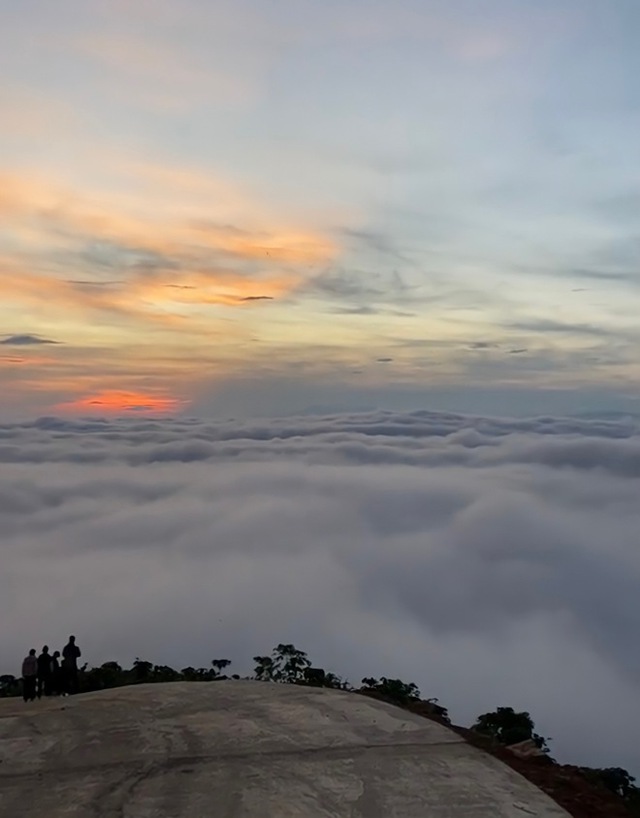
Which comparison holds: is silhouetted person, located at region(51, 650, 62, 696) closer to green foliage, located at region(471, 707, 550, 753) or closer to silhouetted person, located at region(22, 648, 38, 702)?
silhouetted person, located at region(22, 648, 38, 702)

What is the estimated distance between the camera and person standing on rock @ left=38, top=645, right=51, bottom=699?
12.2 meters

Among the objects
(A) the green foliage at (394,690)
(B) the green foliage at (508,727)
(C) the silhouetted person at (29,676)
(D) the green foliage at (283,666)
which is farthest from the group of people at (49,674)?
(B) the green foliage at (508,727)

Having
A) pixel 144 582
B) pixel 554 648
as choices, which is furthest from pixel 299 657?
pixel 554 648

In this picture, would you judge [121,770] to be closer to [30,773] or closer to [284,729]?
[30,773]

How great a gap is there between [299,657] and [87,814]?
992cm

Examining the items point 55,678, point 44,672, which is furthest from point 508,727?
point 44,672

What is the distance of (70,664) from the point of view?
41.0 ft

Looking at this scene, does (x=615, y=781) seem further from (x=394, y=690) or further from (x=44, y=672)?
(x=44, y=672)

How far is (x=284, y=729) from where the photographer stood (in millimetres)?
10328

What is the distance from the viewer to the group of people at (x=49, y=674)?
470 inches

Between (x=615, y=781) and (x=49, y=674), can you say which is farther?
(x=49, y=674)

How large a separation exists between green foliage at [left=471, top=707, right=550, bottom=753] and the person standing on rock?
7.01 m

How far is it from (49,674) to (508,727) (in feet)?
25.6

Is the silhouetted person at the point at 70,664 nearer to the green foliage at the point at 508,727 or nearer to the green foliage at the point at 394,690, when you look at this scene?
the green foliage at the point at 394,690
